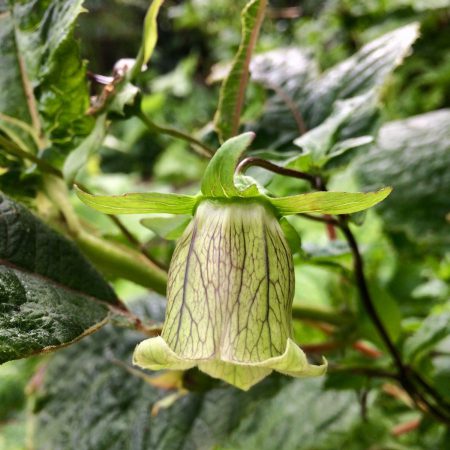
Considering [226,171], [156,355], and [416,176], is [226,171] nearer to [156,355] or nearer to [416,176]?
[156,355]

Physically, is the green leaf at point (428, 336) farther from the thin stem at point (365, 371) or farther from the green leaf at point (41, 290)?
the green leaf at point (41, 290)

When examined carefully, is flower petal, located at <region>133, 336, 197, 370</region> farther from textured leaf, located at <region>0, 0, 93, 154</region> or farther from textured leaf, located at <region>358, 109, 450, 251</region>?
textured leaf, located at <region>358, 109, 450, 251</region>

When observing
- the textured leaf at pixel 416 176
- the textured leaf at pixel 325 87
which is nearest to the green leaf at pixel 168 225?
the textured leaf at pixel 325 87

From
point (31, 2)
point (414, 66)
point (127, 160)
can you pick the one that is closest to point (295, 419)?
point (31, 2)

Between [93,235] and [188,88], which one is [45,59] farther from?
[188,88]

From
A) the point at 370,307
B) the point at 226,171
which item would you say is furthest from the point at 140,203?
the point at 370,307

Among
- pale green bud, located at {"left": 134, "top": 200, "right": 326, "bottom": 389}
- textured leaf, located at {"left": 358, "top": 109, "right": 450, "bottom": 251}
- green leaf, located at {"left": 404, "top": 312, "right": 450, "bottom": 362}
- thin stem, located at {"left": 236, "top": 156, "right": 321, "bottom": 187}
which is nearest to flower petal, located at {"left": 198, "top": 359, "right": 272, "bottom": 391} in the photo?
pale green bud, located at {"left": 134, "top": 200, "right": 326, "bottom": 389}
